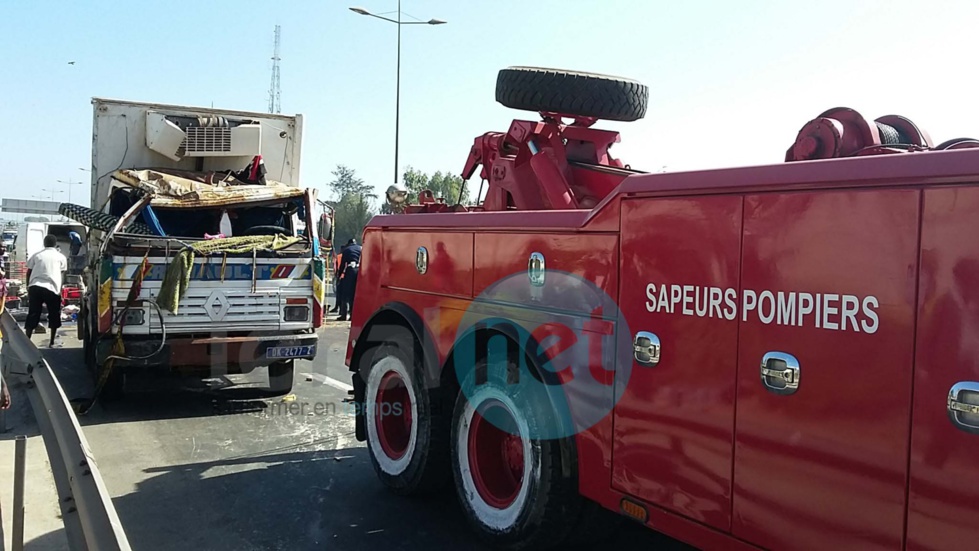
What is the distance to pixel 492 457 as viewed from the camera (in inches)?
172

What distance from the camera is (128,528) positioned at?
457 cm

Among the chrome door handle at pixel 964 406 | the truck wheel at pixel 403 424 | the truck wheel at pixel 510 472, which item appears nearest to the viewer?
the chrome door handle at pixel 964 406

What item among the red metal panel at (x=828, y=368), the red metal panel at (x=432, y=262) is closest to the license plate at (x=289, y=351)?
the red metal panel at (x=432, y=262)

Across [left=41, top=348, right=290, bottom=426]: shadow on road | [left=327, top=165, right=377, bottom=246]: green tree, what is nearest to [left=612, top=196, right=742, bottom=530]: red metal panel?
[left=41, top=348, right=290, bottom=426]: shadow on road

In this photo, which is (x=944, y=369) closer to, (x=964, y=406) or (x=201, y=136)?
(x=964, y=406)

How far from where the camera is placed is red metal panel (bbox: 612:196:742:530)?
2.77 metres

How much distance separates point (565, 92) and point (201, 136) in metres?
5.72

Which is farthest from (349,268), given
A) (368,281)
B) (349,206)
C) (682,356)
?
(349,206)

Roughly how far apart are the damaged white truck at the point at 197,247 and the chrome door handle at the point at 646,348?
18.2 feet

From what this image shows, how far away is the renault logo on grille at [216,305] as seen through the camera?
24.9ft

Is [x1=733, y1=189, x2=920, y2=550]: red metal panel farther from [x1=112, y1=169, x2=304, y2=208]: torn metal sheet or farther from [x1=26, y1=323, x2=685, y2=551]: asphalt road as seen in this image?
[x1=112, y1=169, x2=304, y2=208]: torn metal sheet

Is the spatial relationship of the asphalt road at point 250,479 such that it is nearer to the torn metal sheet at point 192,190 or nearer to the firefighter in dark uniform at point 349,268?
the torn metal sheet at point 192,190

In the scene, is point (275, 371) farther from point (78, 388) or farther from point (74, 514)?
point (74, 514)

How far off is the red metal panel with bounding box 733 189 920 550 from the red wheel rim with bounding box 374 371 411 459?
308cm
